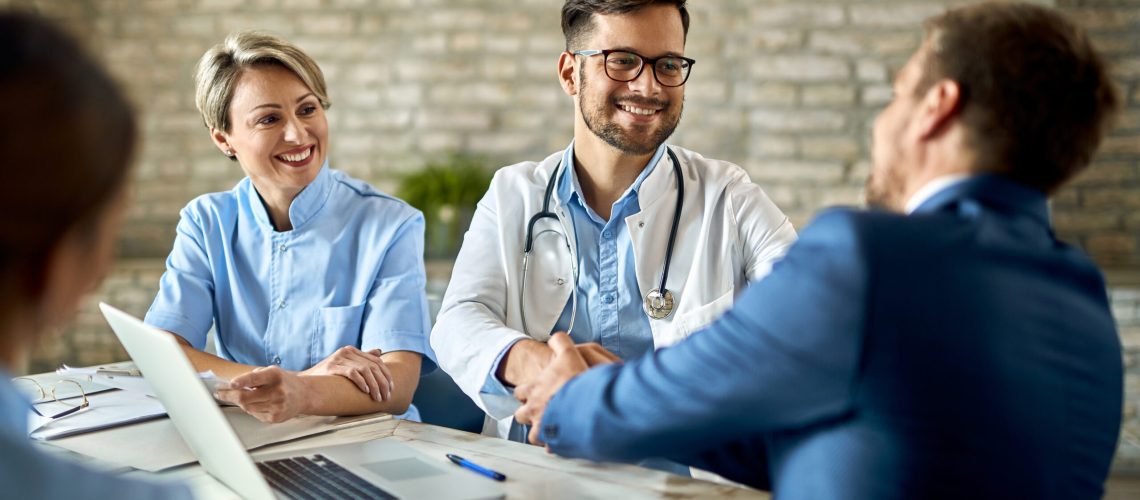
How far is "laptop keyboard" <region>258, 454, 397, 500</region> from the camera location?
121cm

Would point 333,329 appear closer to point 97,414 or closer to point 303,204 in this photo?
point 303,204

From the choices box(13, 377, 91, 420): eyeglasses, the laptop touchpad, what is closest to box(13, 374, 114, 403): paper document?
box(13, 377, 91, 420): eyeglasses

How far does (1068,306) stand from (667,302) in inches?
41.0

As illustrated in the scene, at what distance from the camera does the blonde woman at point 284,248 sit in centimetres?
208

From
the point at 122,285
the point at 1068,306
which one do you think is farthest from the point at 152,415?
the point at 122,285

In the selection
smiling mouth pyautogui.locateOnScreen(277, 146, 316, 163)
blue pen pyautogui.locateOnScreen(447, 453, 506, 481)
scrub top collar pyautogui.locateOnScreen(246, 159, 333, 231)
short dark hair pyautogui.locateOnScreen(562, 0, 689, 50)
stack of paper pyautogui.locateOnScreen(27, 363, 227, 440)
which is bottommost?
blue pen pyautogui.locateOnScreen(447, 453, 506, 481)

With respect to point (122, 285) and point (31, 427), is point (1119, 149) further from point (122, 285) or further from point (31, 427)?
point (122, 285)

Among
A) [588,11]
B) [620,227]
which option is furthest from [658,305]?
[588,11]

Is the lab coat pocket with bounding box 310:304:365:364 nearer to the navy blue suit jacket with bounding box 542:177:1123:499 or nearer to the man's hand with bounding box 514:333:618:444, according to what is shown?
the man's hand with bounding box 514:333:618:444

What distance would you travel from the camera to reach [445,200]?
4684 millimetres

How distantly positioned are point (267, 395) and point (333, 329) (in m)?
0.52

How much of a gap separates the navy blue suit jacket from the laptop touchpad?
47cm

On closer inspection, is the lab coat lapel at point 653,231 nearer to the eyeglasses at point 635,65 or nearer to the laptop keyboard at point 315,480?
the eyeglasses at point 635,65

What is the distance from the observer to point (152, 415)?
5.23ft
